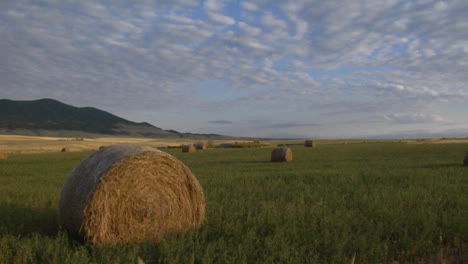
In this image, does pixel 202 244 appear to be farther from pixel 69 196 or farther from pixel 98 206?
pixel 69 196

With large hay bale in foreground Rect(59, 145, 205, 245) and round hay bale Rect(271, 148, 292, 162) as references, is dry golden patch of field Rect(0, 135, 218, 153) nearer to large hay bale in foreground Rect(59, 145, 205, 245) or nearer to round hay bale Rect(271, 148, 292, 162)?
round hay bale Rect(271, 148, 292, 162)

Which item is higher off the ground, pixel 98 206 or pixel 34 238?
pixel 98 206

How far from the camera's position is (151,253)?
520 cm

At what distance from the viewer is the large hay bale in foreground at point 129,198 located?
5883 mm

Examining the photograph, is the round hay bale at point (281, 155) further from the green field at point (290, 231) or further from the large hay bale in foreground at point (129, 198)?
the large hay bale in foreground at point (129, 198)

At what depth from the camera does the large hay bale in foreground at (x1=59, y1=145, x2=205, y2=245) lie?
5.88m

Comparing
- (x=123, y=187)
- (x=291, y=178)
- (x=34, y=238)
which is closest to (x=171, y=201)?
(x=123, y=187)

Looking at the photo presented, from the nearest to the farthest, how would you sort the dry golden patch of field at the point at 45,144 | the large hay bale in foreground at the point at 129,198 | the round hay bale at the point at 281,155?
1. the large hay bale in foreground at the point at 129,198
2. the round hay bale at the point at 281,155
3. the dry golden patch of field at the point at 45,144

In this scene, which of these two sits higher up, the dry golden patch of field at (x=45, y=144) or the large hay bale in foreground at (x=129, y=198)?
the large hay bale in foreground at (x=129, y=198)

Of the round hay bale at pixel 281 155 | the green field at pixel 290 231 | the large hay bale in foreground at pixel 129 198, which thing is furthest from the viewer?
the round hay bale at pixel 281 155

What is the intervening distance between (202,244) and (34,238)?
8.60 feet

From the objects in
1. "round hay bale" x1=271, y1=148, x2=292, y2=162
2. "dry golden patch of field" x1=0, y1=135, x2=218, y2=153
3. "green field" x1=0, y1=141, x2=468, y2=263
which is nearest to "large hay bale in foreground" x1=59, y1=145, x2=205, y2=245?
"green field" x1=0, y1=141, x2=468, y2=263

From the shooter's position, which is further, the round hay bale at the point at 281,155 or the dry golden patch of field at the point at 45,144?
the dry golden patch of field at the point at 45,144

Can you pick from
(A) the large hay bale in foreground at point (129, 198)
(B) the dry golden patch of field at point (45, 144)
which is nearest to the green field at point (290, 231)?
(A) the large hay bale in foreground at point (129, 198)
